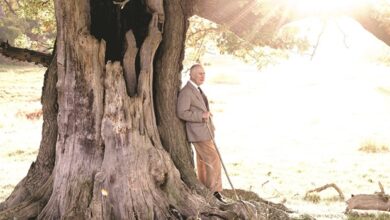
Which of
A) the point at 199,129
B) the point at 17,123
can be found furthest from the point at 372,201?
the point at 17,123

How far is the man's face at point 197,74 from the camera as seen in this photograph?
33.1 feet

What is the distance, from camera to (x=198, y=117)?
33.4 ft

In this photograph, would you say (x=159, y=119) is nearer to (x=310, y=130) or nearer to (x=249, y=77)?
(x=310, y=130)

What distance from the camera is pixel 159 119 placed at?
1032 centimetres

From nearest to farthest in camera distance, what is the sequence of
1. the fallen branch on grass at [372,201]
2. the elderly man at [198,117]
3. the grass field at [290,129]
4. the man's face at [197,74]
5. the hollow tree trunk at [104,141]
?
the hollow tree trunk at [104,141]
the man's face at [197,74]
the elderly man at [198,117]
the fallen branch on grass at [372,201]
the grass field at [290,129]

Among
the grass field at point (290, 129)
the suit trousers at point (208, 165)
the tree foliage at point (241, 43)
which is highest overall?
the tree foliage at point (241, 43)

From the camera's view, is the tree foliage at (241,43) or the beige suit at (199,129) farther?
the tree foliage at (241,43)

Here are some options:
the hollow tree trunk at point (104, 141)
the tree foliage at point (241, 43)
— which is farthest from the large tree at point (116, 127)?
the tree foliage at point (241, 43)

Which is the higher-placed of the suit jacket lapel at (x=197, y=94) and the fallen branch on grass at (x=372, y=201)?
the suit jacket lapel at (x=197, y=94)

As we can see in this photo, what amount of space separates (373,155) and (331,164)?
2.71m

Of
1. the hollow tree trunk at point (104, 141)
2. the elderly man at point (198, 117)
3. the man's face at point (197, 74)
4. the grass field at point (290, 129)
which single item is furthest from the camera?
the grass field at point (290, 129)

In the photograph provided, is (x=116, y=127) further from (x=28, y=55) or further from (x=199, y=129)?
(x=28, y=55)

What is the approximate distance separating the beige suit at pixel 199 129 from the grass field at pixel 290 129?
3.28 ft

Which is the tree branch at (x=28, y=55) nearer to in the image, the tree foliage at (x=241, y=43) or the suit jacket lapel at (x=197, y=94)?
the suit jacket lapel at (x=197, y=94)
